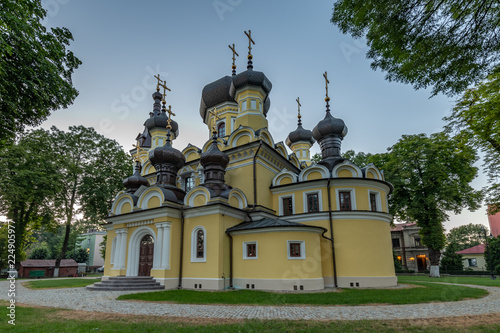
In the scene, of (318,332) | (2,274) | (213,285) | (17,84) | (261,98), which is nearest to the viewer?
(318,332)

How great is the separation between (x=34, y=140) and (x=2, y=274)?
12452 millimetres

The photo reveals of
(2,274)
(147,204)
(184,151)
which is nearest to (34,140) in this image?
(2,274)

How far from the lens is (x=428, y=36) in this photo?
4484mm

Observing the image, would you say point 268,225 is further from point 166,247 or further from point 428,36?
point 428,36

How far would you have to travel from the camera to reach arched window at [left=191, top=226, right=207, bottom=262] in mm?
13258

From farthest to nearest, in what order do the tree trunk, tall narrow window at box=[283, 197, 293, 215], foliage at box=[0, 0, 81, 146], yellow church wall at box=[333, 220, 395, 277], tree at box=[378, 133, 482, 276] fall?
the tree trunk < tree at box=[378, 133, 482, 276] < tall narrow window at box=[283, 197, 293, 215] < yellow church wall at box=[333, 220, 395, 277] < foliage at box=[0, 0, 81, 146]

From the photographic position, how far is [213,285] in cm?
1252

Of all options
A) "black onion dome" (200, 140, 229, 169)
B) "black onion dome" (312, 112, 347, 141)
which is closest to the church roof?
"black onion dome" (200, 140, 229, 169)

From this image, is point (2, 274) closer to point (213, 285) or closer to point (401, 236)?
point (213, 285)

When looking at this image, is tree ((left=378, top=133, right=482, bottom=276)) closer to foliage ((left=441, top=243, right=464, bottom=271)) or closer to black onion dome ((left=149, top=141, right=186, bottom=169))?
foliage ((left=441, top=243, right=464, bottom=271))

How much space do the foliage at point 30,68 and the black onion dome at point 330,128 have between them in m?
13.7

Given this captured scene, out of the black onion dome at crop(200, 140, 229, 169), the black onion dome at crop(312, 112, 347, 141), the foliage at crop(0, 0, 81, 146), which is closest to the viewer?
the foliage at crop(0, 0, 81, 146)

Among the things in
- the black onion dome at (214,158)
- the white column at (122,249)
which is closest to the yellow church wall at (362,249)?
the black onion dome at (214,158)

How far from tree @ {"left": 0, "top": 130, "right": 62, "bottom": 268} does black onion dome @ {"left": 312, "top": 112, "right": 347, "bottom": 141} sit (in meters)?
20.5
